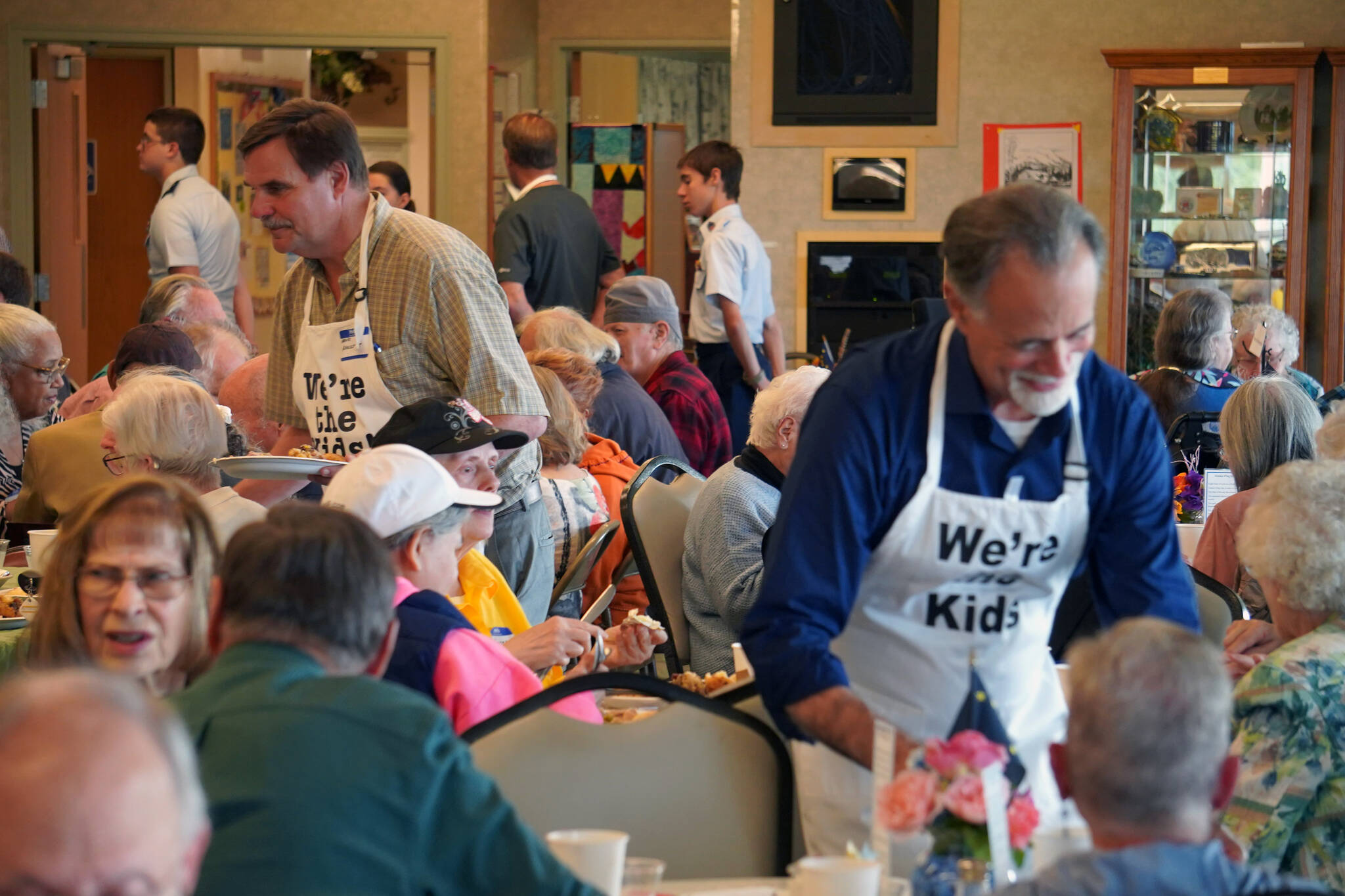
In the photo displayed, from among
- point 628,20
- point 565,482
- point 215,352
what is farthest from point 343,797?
point 628,20

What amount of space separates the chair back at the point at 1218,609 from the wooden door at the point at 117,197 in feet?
31.6

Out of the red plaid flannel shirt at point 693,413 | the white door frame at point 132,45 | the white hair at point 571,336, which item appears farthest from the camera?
the white door frame at point 132,45

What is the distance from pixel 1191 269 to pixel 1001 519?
716 centimetres

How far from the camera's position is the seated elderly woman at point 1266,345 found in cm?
633

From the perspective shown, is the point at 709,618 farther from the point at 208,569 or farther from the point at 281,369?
the point at 208,569

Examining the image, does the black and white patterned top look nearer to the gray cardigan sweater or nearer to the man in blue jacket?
the gray cardigan sweater

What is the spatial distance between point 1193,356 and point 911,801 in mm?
4237

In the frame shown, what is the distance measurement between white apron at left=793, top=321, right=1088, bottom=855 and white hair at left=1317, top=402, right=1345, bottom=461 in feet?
5.25

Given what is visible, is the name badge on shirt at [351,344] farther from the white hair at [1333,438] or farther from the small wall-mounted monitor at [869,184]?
the small wall-mounted monitor at [869,184]

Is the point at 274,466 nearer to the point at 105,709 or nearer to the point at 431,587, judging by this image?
the point at 431,587

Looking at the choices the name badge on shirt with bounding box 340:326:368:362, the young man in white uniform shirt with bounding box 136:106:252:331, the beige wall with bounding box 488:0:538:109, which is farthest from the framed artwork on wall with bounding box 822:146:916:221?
the name badge on shirt with bounding box 340:326:368:362

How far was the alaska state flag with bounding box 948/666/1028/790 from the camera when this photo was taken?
1727mm

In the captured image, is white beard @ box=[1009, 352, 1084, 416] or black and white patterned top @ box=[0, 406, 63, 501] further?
black and white patterned top @ box=[0, 406, 63, 501]

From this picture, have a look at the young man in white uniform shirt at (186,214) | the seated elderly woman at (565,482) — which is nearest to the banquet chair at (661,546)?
the seated elderly woman at (565,482)
